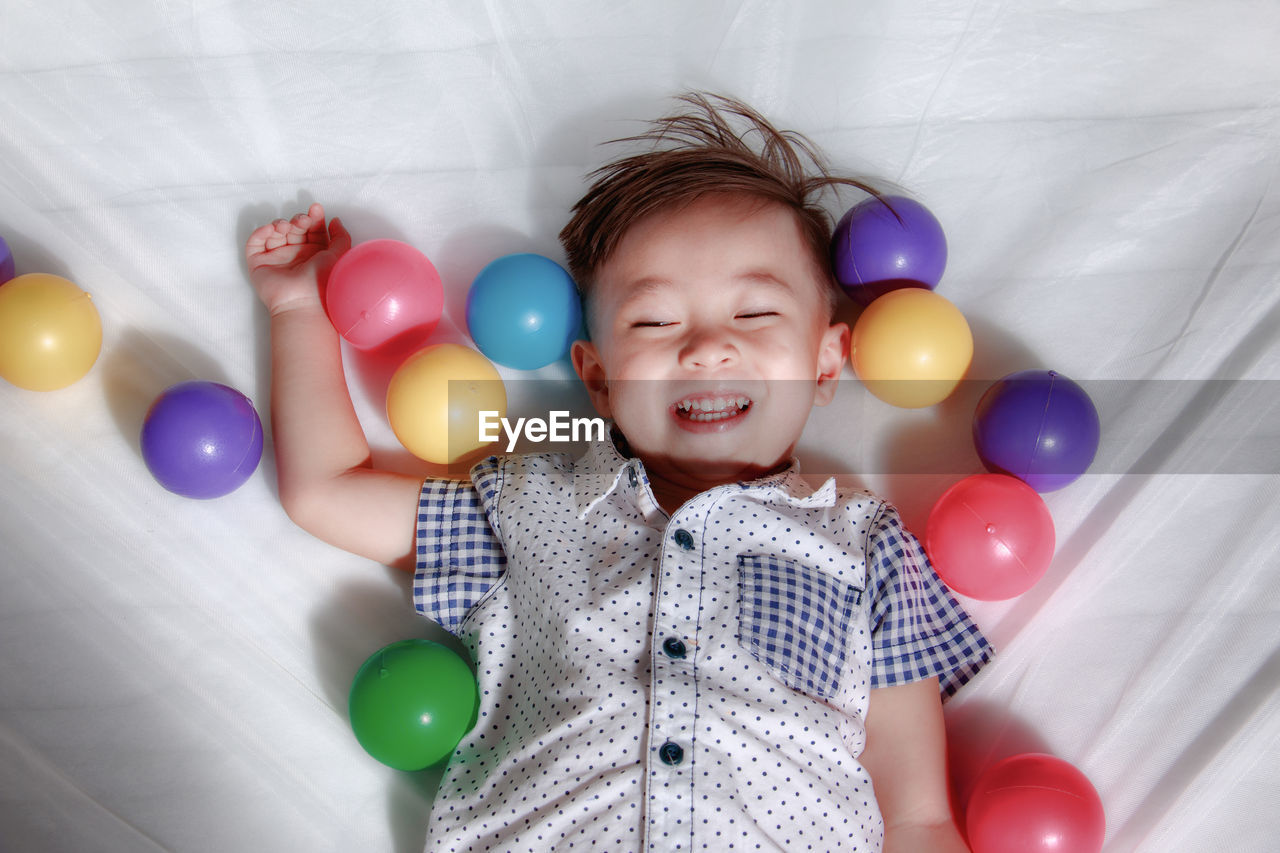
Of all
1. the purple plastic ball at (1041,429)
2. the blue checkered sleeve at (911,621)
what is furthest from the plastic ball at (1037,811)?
the purple plastic ball at (1041,429)

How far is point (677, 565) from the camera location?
135 centimetres

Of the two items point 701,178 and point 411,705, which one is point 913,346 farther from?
point 411,705

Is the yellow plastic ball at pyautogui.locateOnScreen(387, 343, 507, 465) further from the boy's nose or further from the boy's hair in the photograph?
the boy's nose

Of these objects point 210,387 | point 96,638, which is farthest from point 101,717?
point 210,387

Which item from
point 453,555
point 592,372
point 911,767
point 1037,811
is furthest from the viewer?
point 592,372

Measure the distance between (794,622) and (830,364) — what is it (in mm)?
445

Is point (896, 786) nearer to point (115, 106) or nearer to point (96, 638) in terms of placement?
point (96, 638)

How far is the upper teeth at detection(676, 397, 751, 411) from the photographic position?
144 centimetres

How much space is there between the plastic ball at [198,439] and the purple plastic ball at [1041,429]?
3.59 feet

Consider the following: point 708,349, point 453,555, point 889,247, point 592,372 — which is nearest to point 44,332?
point 453,555

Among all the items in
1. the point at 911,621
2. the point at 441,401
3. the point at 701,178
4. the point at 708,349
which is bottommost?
the point at 911,621

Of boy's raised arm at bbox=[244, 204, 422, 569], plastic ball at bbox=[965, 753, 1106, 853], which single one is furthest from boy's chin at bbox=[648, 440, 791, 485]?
plastic ball at bbox=[965, 753, 1106, 853]

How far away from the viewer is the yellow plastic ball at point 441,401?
1.55m

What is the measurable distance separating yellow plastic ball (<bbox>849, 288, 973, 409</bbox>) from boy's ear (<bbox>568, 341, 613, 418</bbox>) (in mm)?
398
